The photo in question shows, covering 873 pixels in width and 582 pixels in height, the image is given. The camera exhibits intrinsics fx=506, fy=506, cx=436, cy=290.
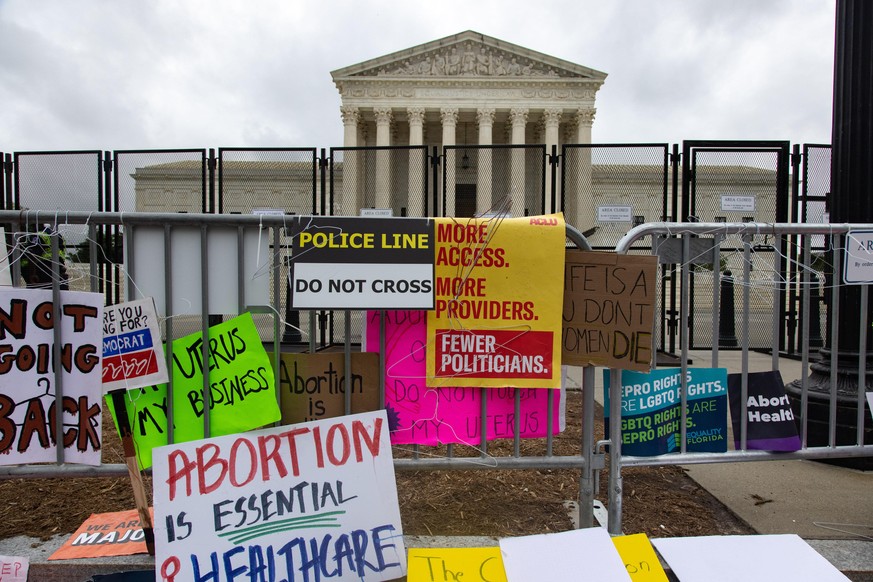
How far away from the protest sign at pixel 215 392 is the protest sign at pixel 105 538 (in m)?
0.51

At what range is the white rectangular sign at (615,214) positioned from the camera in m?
7.84

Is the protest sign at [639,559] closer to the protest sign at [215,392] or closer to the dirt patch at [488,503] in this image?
the dirt patch at [488,503]

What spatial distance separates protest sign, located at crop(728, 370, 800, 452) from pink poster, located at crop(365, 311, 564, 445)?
1018 mm

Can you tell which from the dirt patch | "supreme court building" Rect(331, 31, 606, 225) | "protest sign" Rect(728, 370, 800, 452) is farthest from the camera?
"supreme court building" Rect(331, 31, 606, 225)

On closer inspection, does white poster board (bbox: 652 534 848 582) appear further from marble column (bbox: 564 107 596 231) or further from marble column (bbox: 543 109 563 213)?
marble column (bbox: 543 109 563 213)

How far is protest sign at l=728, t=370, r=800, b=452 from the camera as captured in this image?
101 inches

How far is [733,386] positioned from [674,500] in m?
0.89

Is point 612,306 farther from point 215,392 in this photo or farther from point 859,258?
point 215,392

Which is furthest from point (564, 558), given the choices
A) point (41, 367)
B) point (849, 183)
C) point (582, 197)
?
point (582, 197)

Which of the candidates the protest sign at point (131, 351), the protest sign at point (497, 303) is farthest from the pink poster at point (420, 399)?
the protest sign at point (131, 351)

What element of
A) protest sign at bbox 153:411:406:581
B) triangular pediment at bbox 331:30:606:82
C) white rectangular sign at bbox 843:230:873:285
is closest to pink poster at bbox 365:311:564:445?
protest sign at bbox 153:411:406:581

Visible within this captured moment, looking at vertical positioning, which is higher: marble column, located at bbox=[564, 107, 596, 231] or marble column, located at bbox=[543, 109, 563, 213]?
marble column, located at bbox=[543, 109, 563, 213]

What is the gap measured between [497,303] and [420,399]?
57 cm

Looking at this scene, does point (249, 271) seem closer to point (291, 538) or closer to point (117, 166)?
point (291, 538)
